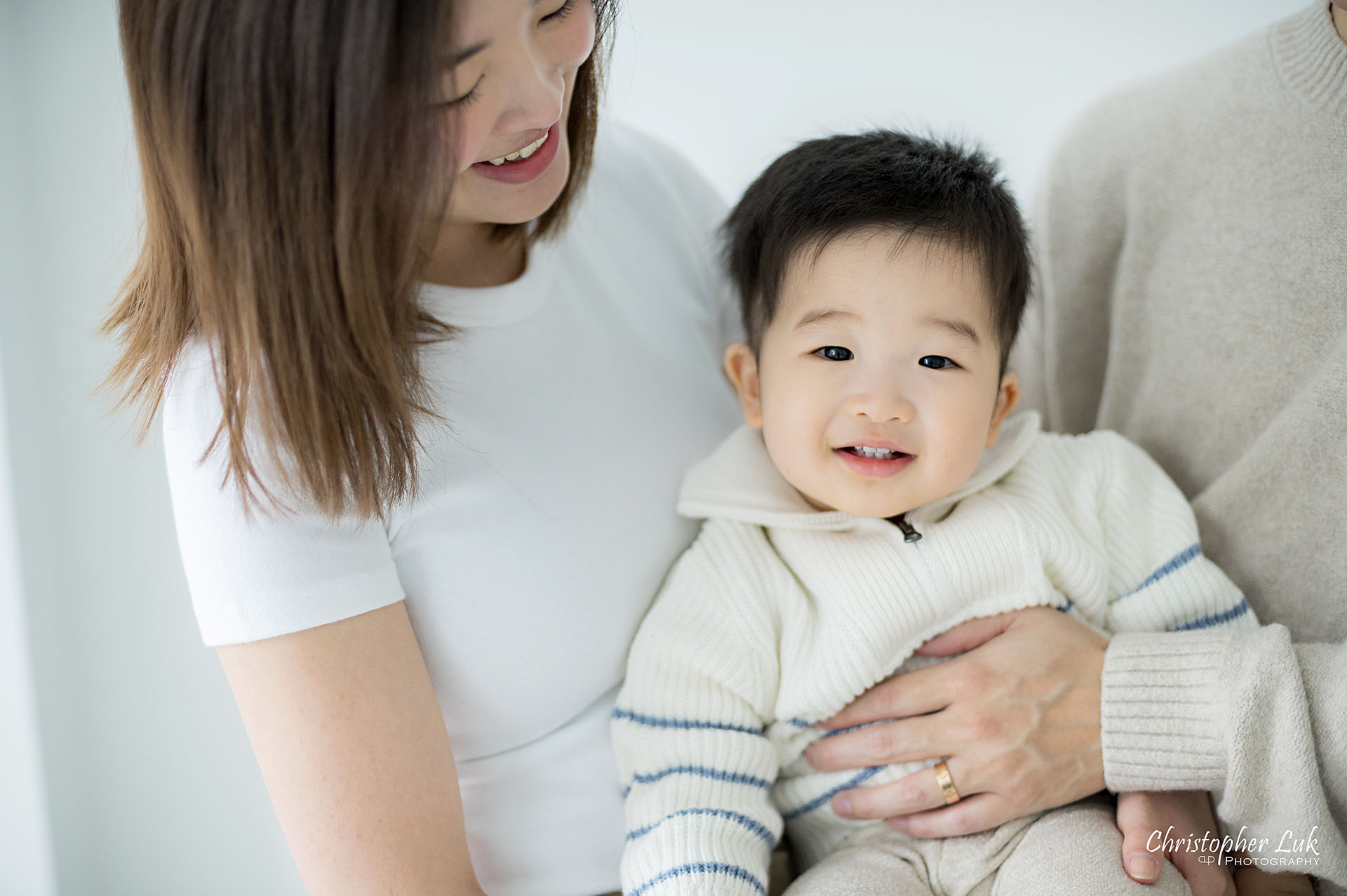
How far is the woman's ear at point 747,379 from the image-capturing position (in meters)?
1.24

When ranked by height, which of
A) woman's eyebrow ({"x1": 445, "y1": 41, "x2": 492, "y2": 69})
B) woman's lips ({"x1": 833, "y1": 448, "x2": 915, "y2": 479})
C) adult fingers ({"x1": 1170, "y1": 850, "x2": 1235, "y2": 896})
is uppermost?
woman's eyebrow ({"x1": 445, "y1": 41, "x2": 492, "y2": 69})

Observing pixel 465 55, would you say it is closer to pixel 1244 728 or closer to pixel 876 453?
pixel 876 453

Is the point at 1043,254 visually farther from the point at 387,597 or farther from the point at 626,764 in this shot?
the point at 387,597

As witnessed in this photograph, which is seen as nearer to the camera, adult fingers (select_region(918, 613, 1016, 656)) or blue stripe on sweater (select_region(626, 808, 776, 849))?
blue stripe on sweater (select_region(626, 808, 776, 849))

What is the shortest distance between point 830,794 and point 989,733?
221 mm

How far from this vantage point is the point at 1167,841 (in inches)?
40.6

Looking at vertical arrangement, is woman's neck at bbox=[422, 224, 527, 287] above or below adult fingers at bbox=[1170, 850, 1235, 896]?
above

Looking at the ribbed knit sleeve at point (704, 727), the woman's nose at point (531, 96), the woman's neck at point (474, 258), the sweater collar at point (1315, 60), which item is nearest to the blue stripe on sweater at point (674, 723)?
the ribbed knit sleeve at point (704, 727)

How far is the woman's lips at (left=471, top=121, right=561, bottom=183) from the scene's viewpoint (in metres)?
0.99

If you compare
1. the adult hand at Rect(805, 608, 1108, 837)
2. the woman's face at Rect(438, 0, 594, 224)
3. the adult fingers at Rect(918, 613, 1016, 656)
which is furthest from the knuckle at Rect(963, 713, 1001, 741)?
the woman's face at Rect(438, 0, 594, 224)

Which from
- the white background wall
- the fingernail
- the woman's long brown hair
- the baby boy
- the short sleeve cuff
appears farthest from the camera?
the white background wall

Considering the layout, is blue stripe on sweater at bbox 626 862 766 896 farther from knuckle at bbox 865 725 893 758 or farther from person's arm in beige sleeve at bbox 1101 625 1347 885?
person's arm in beige sleeve at bbox 1101 625 1347 885

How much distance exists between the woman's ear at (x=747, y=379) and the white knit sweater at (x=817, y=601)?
42mm

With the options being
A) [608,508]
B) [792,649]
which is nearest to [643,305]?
[608,508]
